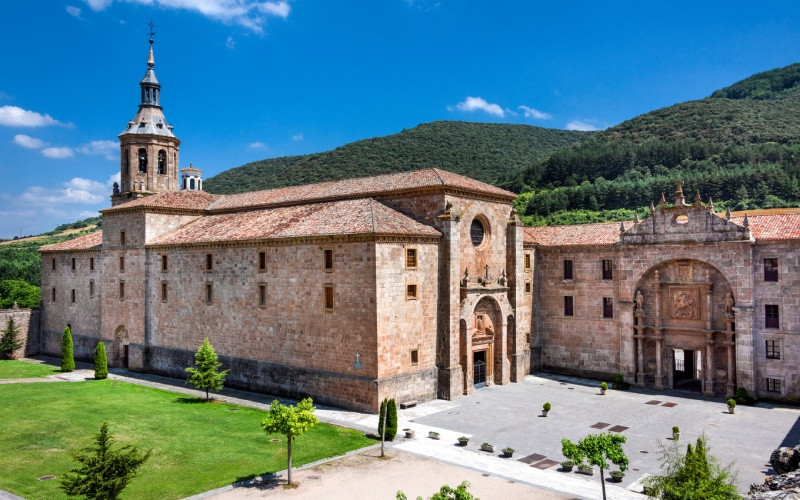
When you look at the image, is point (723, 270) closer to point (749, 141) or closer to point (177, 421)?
point (177, 421)

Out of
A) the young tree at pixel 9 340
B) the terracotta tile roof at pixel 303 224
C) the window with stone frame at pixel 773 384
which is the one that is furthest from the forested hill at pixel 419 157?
the window with stone frame at pixel 773 384

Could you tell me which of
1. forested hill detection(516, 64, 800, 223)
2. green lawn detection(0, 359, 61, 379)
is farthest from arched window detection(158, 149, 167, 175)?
forested hill detection(516, 64, 800, 223)

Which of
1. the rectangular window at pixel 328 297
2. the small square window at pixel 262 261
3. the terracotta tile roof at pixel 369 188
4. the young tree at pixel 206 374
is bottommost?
the young tree at pixel 206 374

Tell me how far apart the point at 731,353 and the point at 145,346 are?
38.3 m

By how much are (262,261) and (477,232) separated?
1350cm

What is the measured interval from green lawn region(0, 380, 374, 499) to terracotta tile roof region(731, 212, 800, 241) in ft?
80.6

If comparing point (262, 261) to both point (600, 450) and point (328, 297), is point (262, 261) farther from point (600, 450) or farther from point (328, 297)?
point (600, 450)

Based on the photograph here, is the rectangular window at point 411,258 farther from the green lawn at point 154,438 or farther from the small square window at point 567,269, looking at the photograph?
the small square window at point 567,269

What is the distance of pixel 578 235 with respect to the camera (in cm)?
3997

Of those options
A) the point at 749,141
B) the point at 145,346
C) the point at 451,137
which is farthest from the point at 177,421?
the point at 451,137

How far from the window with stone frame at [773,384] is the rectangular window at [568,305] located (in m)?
11.9

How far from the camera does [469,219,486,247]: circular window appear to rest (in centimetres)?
3650

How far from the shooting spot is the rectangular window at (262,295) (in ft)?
115

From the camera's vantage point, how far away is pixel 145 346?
41.9 metres
